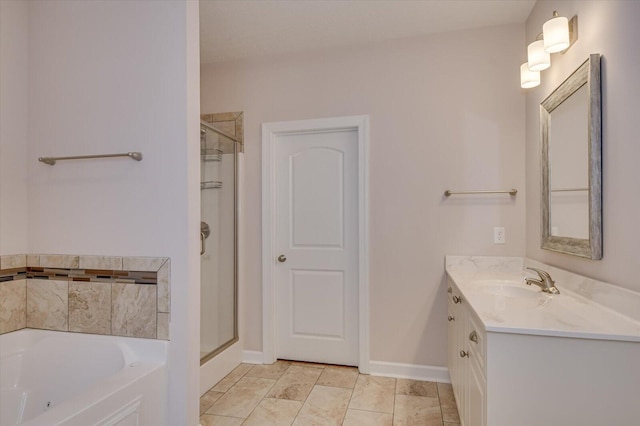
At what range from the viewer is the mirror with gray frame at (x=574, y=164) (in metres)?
1.53

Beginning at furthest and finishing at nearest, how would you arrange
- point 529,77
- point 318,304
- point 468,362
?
point 318,304 → point 529,77 → point 468,362

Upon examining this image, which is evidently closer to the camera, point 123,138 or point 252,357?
point 123,138

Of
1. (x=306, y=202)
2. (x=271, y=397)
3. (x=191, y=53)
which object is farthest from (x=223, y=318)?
(x=191, y=53)

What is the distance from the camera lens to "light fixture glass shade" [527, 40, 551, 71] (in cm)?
189

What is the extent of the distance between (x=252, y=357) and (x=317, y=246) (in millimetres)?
1081

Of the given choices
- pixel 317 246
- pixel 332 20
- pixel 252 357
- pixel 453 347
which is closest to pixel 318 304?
pixel 317 246

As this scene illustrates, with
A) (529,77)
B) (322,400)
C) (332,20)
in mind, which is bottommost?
(322,400)

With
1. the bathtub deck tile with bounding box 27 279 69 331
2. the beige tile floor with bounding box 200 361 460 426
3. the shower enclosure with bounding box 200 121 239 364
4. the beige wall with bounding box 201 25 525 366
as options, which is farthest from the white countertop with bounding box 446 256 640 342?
the bathtub deck tile with bounding box 27 279 69 331

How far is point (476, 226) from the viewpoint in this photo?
251 cm

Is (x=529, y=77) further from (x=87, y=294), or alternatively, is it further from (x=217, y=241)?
(x=87, y=294)

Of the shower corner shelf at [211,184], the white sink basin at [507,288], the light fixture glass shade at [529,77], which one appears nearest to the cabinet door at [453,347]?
the white sink basin at [507,288]

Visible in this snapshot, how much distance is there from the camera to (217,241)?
268cm

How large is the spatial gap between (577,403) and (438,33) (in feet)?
8.02

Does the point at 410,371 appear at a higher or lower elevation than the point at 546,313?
lower
